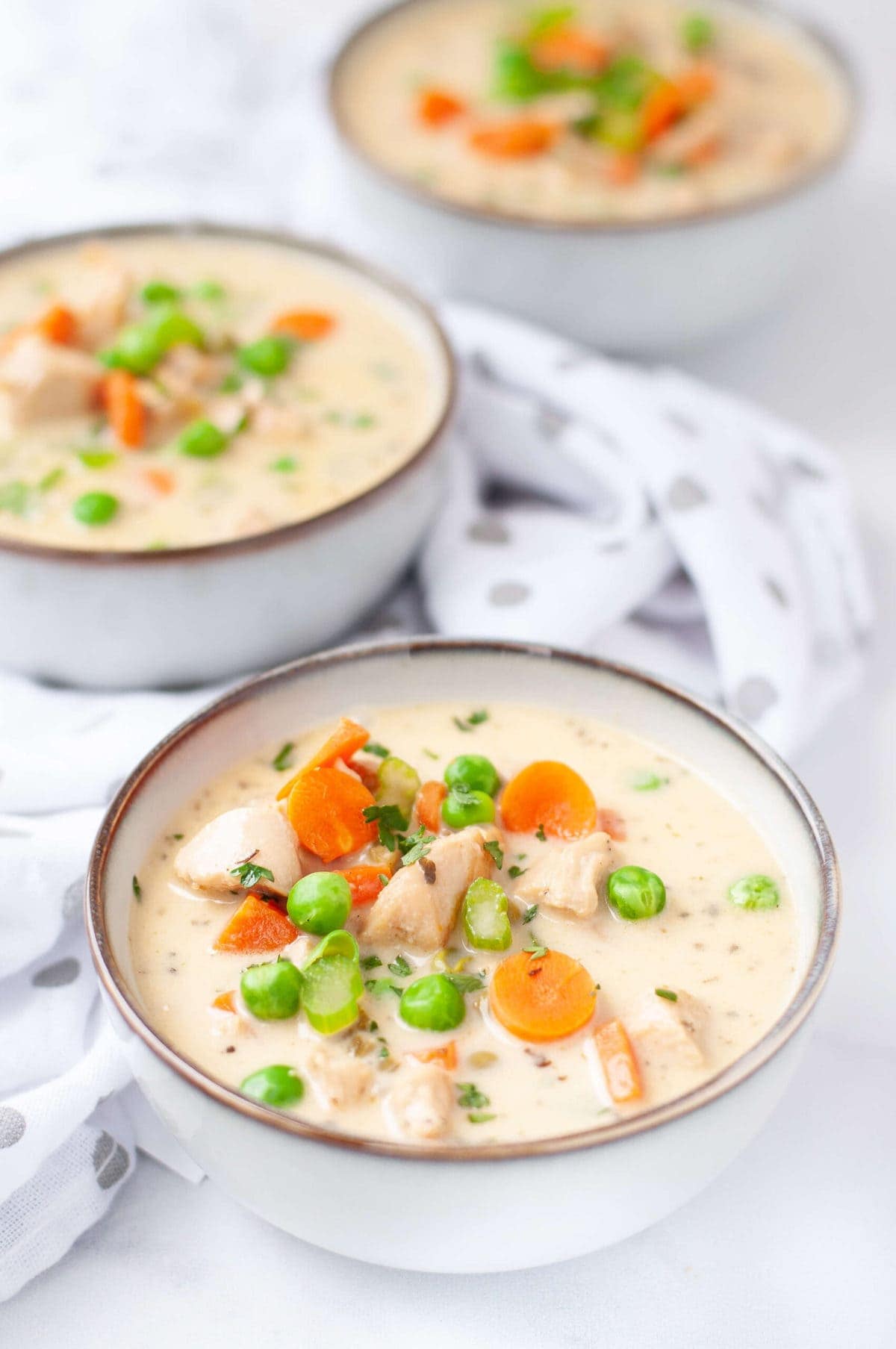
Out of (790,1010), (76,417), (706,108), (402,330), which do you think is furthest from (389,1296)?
(706,108)

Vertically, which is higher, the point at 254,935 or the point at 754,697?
the point at 254,935

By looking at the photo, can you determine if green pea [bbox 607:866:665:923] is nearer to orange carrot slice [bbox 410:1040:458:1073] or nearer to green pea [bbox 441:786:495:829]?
green pea [bbox 441:786:495:829]

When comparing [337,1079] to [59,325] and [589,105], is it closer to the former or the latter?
[59,325]

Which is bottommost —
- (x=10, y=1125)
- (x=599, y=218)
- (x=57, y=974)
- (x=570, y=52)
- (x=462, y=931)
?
(x=57, y=974)

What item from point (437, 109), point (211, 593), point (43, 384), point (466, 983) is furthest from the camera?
point (437, 109)

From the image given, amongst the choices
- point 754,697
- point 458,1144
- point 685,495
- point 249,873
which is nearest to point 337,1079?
point 458,1144

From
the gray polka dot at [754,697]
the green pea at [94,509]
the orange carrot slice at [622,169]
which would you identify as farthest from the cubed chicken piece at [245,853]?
the orange carrot slice at [622,169]

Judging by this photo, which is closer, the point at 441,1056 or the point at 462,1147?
the point at 462,1147

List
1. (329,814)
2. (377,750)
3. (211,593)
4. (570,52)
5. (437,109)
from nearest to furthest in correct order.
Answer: (329,814), (377,750), (211,593), (437,109), (570,52)
